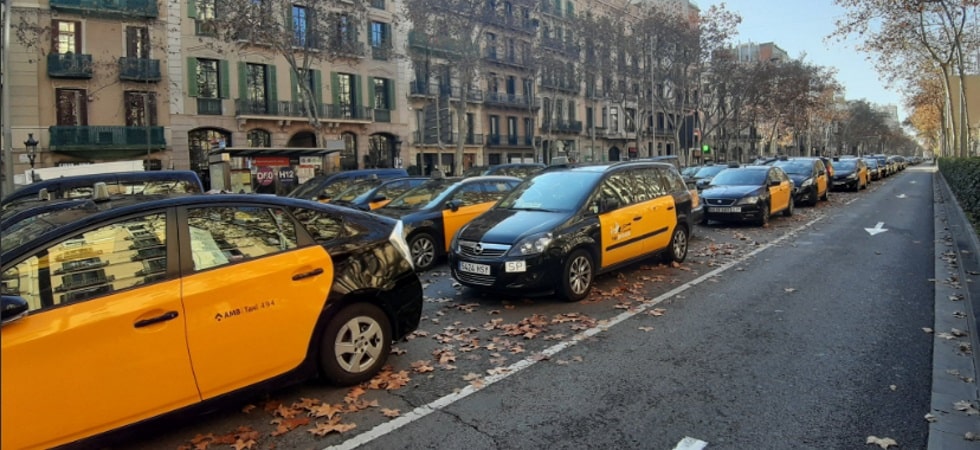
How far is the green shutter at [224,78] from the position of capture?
30.8 metres

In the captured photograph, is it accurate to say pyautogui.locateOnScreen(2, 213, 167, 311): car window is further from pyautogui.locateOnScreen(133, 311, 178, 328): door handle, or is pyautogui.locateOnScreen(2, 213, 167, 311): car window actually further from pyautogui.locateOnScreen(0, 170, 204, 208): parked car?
pyautogui.locateOnScreen(0, 170, 204, 208): parked car

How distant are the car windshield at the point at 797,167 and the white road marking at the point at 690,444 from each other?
1833cm

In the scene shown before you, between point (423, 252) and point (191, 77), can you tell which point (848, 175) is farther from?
point (191, 77)

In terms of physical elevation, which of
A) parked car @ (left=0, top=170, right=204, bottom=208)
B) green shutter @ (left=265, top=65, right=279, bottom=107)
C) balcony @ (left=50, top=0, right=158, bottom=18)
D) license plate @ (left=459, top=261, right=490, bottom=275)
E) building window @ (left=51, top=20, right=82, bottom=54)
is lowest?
license plate @ (left=459, top=261, right=490, bottom=275)

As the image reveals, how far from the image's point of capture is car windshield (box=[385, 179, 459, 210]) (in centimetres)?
1048

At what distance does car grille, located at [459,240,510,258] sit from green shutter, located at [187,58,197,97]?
91.6 feet

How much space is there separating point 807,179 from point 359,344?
18496 mm

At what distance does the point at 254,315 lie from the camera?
3.83 meters

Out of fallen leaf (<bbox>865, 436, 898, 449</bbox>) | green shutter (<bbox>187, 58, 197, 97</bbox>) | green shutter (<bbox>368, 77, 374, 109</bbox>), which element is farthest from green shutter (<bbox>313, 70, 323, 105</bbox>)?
fallen leaf (<bbox>865, 436, 898, 449</bbox>)

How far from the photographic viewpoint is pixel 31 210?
213 inches

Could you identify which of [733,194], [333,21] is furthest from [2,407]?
[333,21]

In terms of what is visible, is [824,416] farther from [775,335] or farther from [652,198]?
[652,198]

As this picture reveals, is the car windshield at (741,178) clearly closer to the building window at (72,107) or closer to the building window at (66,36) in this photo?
the building window at (72,107)

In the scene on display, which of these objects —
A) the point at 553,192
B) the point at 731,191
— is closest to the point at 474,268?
the point at 553,192
